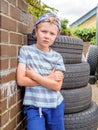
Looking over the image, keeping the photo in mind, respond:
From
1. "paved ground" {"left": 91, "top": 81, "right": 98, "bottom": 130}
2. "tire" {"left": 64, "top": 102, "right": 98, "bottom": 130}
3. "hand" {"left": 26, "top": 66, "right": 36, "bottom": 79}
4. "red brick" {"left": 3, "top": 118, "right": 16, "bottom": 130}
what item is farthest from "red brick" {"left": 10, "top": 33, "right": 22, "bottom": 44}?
"paved ground" {"left": 91, "top": 81, "right": 98, "bottom": 130}

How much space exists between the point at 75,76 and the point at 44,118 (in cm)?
83

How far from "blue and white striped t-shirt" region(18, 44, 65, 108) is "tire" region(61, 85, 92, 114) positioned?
0.66 meters

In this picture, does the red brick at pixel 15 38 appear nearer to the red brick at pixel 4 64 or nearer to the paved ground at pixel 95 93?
the red brick at pixel 4 64

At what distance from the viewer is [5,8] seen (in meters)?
2.16

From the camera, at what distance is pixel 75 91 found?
3271 millimetres

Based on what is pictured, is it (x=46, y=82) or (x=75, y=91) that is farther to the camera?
(x=75, y=91)

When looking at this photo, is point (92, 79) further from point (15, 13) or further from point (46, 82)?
point (15, 13)

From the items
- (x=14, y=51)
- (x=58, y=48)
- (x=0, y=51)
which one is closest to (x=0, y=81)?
(x=0, y=51)

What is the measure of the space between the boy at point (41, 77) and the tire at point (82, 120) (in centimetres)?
65

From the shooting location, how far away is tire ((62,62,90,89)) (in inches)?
126

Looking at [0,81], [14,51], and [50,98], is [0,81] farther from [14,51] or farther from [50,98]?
[50,98]

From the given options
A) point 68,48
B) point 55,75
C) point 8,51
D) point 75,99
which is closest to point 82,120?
point 75,99

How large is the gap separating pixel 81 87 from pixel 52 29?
3.71 ft

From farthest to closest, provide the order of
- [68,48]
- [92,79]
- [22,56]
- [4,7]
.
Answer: [92,79] → [68,48] → [22,56] → [4,7]
